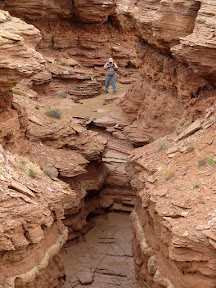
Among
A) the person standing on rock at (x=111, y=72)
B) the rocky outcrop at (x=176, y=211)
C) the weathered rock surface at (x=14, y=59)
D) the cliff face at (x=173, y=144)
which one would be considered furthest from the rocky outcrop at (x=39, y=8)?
the rocky outcrop at (x=176, y=211)

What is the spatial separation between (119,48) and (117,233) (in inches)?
632

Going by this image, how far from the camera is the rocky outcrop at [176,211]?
12.4 meters

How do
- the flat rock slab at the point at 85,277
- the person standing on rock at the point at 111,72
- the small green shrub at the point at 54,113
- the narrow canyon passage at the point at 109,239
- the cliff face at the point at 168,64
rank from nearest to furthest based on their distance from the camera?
the cliff face at the point at 168,64
the flat rock slab at the point at 85,277
the narrow canyon passage at the point at 109,239
the small green shrub at the point at 54,113
the person standing on rock at the point at 111,72

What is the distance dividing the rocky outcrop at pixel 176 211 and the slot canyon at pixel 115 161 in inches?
1.3

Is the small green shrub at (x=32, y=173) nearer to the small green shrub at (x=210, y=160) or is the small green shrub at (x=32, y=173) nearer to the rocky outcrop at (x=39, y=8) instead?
the small green shrub at (x=210, y=160)

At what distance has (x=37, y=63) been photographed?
1510cm

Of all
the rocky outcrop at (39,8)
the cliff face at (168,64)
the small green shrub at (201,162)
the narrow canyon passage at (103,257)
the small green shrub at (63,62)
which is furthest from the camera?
the small green shrub at (63,62)

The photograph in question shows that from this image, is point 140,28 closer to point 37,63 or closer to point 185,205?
point 37,63

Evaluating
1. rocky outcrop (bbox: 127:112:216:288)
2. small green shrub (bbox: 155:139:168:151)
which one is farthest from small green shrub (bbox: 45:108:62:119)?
small green shrub (bbox: 155:139:168:151)

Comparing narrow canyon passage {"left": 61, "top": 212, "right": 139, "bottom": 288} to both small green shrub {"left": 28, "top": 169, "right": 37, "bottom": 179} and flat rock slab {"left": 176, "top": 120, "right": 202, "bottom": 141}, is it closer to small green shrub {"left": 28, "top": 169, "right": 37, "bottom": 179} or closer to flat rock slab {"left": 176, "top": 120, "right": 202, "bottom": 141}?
small green shrub {"left": 28, "top": 169, "right": 37, "bottom": 179}

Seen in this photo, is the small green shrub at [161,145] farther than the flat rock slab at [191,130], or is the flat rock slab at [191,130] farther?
the small green shrub at [161,145]

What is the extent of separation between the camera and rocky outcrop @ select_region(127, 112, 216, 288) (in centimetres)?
1241

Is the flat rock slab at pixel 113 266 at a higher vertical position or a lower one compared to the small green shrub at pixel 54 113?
lower

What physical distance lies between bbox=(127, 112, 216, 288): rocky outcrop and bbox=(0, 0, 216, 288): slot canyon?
3 cm
